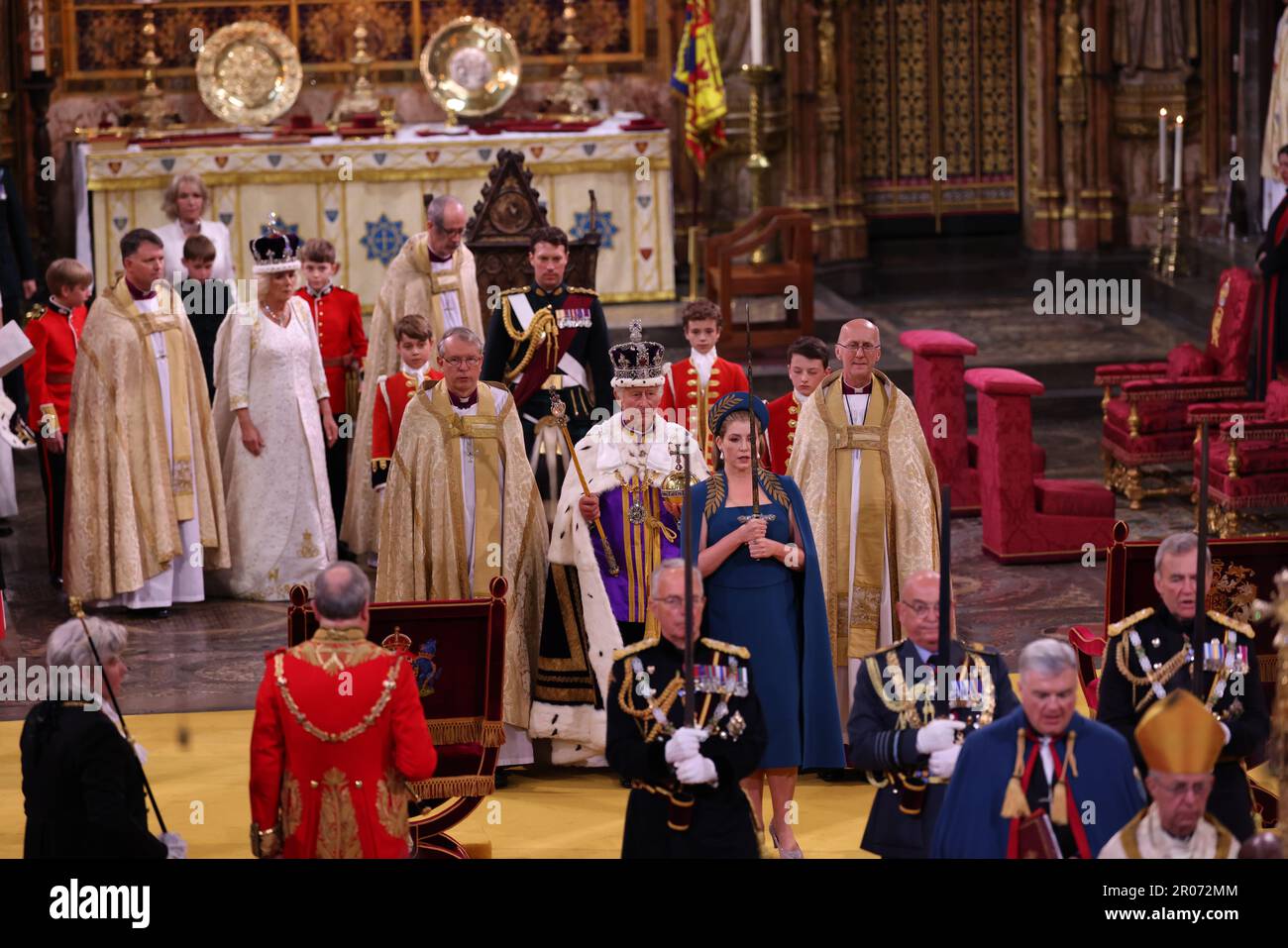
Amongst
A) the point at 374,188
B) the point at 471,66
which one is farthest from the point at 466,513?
the point at 471,66

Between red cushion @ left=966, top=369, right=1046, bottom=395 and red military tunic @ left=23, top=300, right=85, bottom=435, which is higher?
red military tunic @ left=23, top=300, right=85, bottom=435

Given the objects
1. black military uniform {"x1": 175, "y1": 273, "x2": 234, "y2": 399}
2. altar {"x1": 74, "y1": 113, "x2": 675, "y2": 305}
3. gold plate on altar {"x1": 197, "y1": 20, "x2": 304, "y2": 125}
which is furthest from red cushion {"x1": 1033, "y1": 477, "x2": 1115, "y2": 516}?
gold plate on altar {"x1": 197, "y1": 20, "x2": 304, "y2": 125}

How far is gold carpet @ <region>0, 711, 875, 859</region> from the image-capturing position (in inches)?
304

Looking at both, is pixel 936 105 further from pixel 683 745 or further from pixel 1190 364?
pixel 683 745

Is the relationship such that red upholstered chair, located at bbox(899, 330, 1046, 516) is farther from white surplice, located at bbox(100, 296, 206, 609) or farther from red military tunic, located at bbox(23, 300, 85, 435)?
red military tunic, located at bbox(23, 300, 85, 435)

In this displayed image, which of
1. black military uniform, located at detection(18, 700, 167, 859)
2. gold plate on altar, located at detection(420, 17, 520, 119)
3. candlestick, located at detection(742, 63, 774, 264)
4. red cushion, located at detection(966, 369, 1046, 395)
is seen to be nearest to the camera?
black military uniform, located at detection(18, 700, 167, 859)

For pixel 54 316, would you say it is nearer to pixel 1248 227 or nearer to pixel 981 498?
pixel 981 498

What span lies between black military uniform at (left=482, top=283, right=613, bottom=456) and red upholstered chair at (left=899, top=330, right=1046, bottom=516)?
2.51 m

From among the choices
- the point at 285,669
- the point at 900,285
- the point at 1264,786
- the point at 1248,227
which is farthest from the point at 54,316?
the point at 1248,227

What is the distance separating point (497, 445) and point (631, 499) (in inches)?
24.0

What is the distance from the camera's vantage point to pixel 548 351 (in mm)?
9891

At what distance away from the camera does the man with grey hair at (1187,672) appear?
6578 mm

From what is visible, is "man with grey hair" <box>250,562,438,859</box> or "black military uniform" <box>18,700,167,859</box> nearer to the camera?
"black military uniform" <box>18,700,167,859</box>

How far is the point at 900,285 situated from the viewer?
17.6 meters
